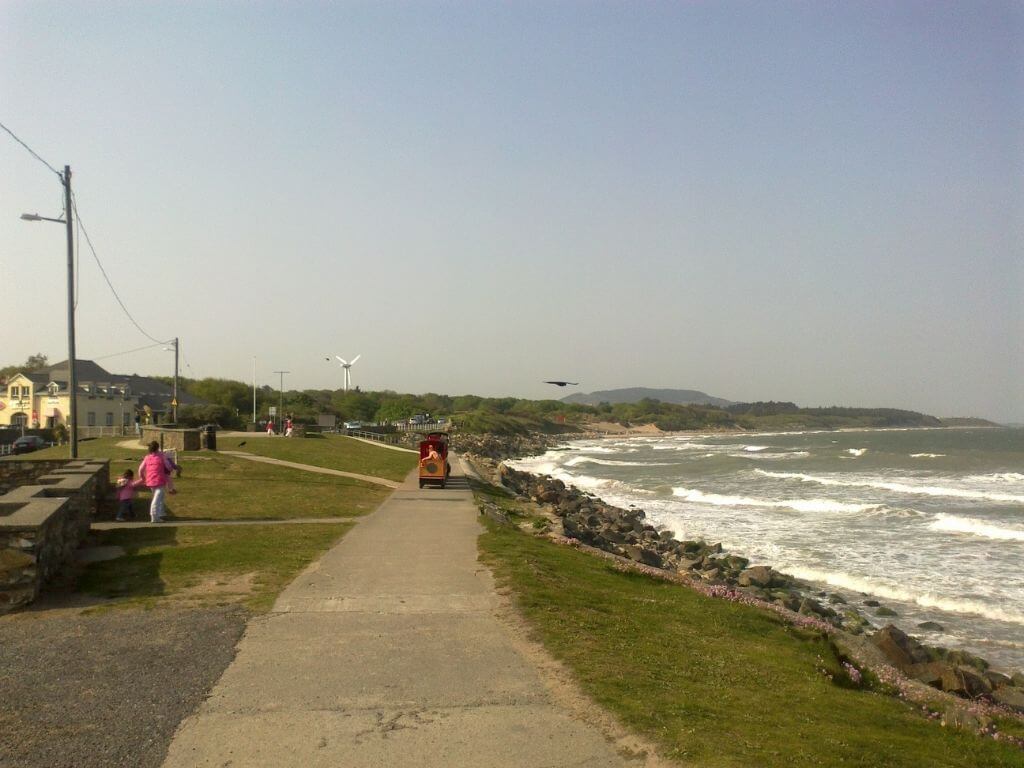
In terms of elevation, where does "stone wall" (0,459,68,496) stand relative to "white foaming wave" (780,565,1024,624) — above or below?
above

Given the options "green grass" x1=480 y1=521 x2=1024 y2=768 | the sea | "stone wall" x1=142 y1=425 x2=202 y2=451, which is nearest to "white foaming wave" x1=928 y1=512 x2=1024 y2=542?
the sea

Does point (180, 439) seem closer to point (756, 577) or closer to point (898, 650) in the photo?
point (756, 577)

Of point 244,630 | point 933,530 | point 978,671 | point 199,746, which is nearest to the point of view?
point 199,746

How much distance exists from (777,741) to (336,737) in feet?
9.02

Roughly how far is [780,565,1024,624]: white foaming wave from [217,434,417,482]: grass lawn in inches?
535

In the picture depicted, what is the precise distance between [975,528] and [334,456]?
2385 cm

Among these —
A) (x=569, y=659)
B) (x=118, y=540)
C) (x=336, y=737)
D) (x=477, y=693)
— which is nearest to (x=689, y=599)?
(x=569, y=659)

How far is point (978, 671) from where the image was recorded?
37.9 ft

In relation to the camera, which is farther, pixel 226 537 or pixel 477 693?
pixel 226 537

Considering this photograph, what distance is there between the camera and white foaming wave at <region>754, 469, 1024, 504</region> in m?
35.8

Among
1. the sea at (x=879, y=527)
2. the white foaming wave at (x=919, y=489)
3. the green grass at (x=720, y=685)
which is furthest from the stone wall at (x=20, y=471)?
the white foaming wave at (x=919, y=489)

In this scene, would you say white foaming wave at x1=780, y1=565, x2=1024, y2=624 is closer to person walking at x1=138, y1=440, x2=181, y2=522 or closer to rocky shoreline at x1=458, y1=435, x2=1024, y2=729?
rocky shoreline at x1=458, y1=435, x2=1024, y2=729

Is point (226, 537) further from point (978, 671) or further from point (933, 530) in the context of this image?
point (933, 530)

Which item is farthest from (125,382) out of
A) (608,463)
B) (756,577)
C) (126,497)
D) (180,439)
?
(756,577)
